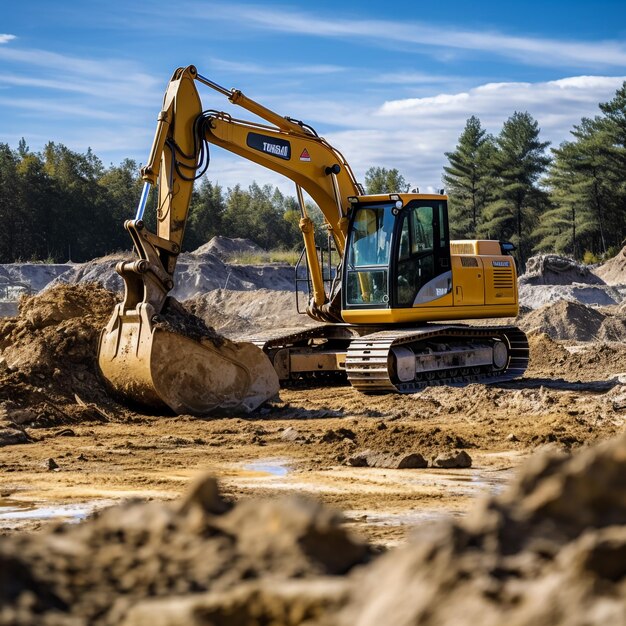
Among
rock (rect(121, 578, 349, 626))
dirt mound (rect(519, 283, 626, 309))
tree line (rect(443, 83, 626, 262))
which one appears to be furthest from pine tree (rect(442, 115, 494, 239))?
rock (rect(121, 578, 349, 626))

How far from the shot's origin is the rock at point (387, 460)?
30.0 ft

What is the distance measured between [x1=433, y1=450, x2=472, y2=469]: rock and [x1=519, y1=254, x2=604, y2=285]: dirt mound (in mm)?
27360

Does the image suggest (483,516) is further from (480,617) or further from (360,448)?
(360,448)

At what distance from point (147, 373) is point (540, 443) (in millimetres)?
4404

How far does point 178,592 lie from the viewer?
2.35 metres

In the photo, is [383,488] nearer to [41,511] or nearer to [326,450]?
[326,450]

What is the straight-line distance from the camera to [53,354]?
13625mm

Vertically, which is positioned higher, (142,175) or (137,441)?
(142,175)

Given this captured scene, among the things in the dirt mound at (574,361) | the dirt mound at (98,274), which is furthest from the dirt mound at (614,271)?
the dirt mound at (574,361)

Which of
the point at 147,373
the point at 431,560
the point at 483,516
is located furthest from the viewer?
the point at 147,373

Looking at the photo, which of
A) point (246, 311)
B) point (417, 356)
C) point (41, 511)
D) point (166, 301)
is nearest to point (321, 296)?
point (417, 356)

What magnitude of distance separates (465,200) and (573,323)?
46.7m

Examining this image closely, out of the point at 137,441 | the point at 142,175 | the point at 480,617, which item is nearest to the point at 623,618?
the point at 480,617

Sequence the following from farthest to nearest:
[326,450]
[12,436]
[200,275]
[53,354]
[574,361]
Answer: [200,275]
[574,361]
[53,354]
[12,436]
[326,450]
